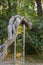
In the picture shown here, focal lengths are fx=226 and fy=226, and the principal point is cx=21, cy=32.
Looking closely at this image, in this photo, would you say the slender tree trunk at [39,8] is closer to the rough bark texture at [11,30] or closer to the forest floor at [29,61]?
the forest floor at [29,61]

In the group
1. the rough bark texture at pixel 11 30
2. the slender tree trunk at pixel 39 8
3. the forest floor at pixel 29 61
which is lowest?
the forest floor at pixel 29 61

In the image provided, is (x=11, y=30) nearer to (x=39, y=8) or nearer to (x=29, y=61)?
(x=29, y=61)

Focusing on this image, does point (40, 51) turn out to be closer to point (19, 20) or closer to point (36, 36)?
point (36, 36)

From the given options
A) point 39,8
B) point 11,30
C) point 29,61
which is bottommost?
point 29,61

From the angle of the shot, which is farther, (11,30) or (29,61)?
(29,61)

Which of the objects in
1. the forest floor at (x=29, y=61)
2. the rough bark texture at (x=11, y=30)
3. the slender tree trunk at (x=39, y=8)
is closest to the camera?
the rough bark texture at (x=11, y=30)

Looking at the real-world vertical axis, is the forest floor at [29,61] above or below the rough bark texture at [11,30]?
below

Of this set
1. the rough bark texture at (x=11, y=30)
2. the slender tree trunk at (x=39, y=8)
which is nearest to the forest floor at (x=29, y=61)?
the slender tree trunk at (x=39, y=8)

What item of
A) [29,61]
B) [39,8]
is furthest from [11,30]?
[39,8]

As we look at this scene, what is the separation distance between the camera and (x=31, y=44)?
27.7 ft

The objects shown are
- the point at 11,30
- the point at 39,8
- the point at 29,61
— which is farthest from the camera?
the point at 39,8

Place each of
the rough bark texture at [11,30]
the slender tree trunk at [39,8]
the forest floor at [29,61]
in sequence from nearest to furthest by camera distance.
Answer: the rough bark texture at [11,30] → the forest floor at [29,61] → the slender tree trunk at [39,8]

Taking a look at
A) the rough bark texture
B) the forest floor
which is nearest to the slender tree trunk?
the forest floor

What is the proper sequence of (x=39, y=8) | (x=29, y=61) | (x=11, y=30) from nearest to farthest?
(x=11, y=30), (x=29, y=61), (x=39, y=8)
